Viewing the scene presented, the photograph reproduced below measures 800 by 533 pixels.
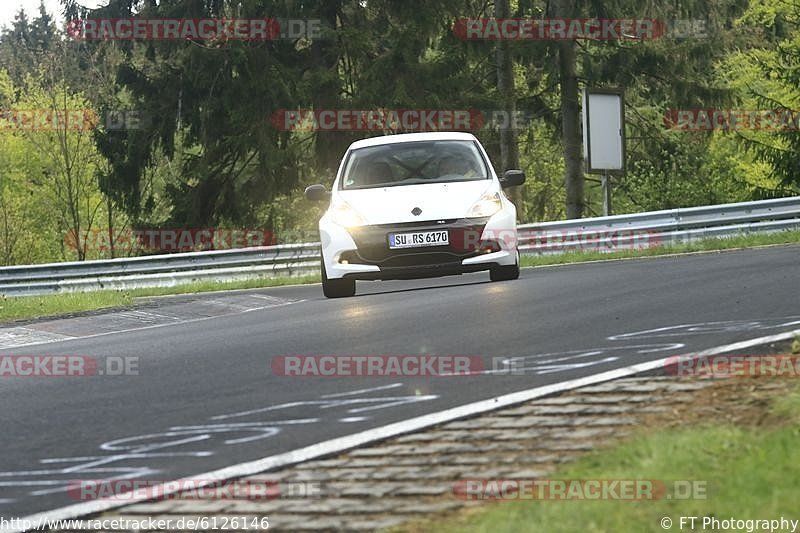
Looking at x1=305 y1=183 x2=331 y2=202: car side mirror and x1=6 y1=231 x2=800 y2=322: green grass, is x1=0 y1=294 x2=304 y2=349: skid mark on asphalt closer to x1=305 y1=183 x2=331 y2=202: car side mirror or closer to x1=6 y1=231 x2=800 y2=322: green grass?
x1=6 y1=231 x2=800 y2=322: green grass

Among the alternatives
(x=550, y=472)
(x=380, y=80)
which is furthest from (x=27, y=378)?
(x=380, y=80)

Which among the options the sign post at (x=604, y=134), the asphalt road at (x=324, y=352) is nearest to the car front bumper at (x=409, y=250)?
the asphalt road at (x=324, y=352)

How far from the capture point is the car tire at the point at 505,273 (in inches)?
641

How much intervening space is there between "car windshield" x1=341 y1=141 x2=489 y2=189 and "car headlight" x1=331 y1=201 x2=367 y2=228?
72 cm

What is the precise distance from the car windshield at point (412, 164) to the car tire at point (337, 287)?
112 cm

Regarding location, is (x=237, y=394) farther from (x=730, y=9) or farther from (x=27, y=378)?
(x=730, y=9)

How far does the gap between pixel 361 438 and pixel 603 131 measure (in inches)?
797

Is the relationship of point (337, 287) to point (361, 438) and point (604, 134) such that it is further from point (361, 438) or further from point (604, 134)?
point (604, 134)

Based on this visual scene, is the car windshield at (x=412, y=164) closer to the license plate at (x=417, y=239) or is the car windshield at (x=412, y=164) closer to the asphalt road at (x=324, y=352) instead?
the license plate at (x=417, y=239)

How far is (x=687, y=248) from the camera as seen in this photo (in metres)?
22.3

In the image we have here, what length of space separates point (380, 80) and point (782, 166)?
10.6 m

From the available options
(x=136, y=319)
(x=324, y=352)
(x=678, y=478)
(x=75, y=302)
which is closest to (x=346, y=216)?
(x=136, y=319)

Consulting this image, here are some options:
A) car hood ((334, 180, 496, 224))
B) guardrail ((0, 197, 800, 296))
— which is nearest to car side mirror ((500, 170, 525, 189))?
car hood ((334, 180, 496, 224))

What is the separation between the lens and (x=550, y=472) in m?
5.83
